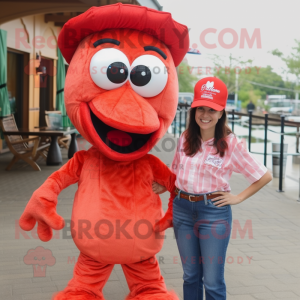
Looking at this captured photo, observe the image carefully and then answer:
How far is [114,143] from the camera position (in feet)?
9.00

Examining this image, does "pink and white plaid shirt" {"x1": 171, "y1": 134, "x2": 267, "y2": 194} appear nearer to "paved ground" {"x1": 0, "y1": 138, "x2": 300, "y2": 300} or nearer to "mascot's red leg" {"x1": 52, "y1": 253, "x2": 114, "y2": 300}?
"mascot's red leg" {"x1": 52, "y1": 253, "x2": 114, "y2": 300}

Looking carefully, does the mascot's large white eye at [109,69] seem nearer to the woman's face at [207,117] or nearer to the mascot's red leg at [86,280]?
the woman's face at [207,117]

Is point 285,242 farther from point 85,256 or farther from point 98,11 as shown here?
point 98,11

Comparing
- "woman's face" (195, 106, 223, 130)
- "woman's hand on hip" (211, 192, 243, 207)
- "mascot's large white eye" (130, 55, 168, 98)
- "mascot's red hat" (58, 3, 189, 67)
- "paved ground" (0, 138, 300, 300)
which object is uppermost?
"mascot's red hat" (58, 3, 189, 67)

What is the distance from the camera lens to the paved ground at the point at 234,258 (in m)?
3.45

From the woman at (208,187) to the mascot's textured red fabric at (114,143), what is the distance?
0.24 meters

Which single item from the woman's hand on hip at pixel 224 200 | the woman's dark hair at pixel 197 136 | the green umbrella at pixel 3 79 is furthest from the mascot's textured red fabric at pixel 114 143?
the green umbrella at pixel 3 79

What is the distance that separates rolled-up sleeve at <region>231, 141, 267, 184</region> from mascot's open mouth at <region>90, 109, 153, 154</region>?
1.85ft

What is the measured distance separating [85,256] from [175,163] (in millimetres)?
880

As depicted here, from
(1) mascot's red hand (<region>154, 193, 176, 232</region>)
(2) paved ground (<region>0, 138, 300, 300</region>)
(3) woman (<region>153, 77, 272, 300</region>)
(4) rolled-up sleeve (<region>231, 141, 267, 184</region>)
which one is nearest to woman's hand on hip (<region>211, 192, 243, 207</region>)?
(3) woman (<region>153, 77, 272, 300</region>)

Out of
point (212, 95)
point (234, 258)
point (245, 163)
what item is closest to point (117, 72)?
point (212, 95)

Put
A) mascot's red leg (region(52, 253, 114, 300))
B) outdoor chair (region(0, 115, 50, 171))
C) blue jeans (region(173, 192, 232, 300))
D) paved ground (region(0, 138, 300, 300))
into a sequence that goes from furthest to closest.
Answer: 1. outdoor chair (region(0, 115, 50, 171))
2. paved ground (region(0, 138, 300, 300))
3. mascot's red leg (region(52, 253, 114, 300))
4. blue jeans (region(173, 192, 232, 300))

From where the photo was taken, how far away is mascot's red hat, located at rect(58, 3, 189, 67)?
8.95 feet

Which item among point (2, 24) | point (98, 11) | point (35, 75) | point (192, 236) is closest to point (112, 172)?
point (192, 236)
